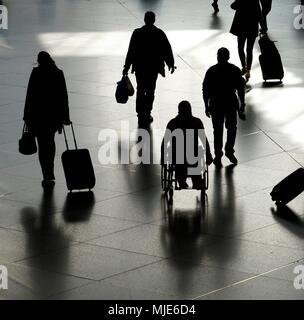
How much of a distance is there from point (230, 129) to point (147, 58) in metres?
2.86

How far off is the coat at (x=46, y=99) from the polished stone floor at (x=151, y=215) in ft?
2.73

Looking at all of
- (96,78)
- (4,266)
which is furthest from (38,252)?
(96,78)

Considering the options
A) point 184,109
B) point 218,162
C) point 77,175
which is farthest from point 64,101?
point 218,162

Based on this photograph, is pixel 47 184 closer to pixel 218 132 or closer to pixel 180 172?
pixel 180 172

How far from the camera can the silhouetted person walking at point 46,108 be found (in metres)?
13.7

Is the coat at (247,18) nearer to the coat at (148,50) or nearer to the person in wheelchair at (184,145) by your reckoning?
the coat at (148,50)

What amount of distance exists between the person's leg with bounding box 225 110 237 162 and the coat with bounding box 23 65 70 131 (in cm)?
235

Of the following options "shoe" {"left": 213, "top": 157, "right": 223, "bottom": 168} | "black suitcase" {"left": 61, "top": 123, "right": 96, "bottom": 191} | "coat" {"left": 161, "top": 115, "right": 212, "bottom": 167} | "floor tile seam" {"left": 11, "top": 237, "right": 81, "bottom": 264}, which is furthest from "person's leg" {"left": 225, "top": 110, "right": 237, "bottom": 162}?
"floor tile seam" {"left": 11, "top": 237, "right": 81, "bottom": 264}

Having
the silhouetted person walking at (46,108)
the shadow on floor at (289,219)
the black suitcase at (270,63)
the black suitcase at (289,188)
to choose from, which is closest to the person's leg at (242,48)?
the black suitcase at (270,63)


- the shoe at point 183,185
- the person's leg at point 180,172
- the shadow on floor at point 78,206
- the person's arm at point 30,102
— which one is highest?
the person's arm at point 30,102

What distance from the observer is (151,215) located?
40.9 ft

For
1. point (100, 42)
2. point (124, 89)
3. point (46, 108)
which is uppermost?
point (46, 108)

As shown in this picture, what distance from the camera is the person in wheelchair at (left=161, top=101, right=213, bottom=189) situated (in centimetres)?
1281

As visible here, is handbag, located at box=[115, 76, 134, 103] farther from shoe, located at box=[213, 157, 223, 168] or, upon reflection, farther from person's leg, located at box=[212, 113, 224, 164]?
shoe, located at box=[213, 157, 223, 168]
